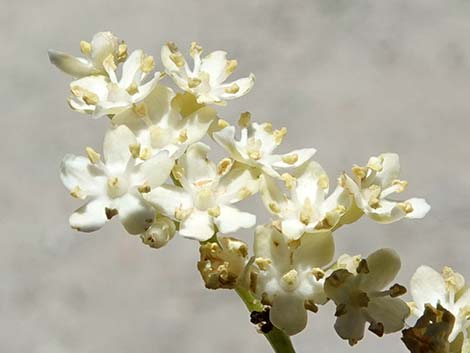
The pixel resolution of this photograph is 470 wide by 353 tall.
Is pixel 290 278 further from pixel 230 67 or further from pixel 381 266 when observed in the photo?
pixel 230 67

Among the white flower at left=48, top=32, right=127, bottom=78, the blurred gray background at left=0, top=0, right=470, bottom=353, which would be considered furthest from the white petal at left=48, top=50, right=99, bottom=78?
the blurred gray background at left=0, top=0, right=470, bottom=353

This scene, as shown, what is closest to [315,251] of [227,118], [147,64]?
[147,64]

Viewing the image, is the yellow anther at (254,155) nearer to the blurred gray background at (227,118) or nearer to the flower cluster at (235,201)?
the flower cluster at (235,201)

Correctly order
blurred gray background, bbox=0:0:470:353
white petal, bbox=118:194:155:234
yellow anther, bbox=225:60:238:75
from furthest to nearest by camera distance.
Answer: blurred gray background, bbox=0:0:470:353 → yellow anther, bbox=225:60:238:75 → white petal, bbox=118:194:155:234

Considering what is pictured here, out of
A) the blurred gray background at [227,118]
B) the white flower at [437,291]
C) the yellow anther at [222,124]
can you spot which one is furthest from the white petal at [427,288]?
the blurred gray background at [227,118]

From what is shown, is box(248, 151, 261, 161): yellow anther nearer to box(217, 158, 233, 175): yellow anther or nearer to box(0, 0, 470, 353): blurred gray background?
box(217, 158, 233, 175): yellow anther

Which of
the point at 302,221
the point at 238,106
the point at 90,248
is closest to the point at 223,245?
the point at 302,221
